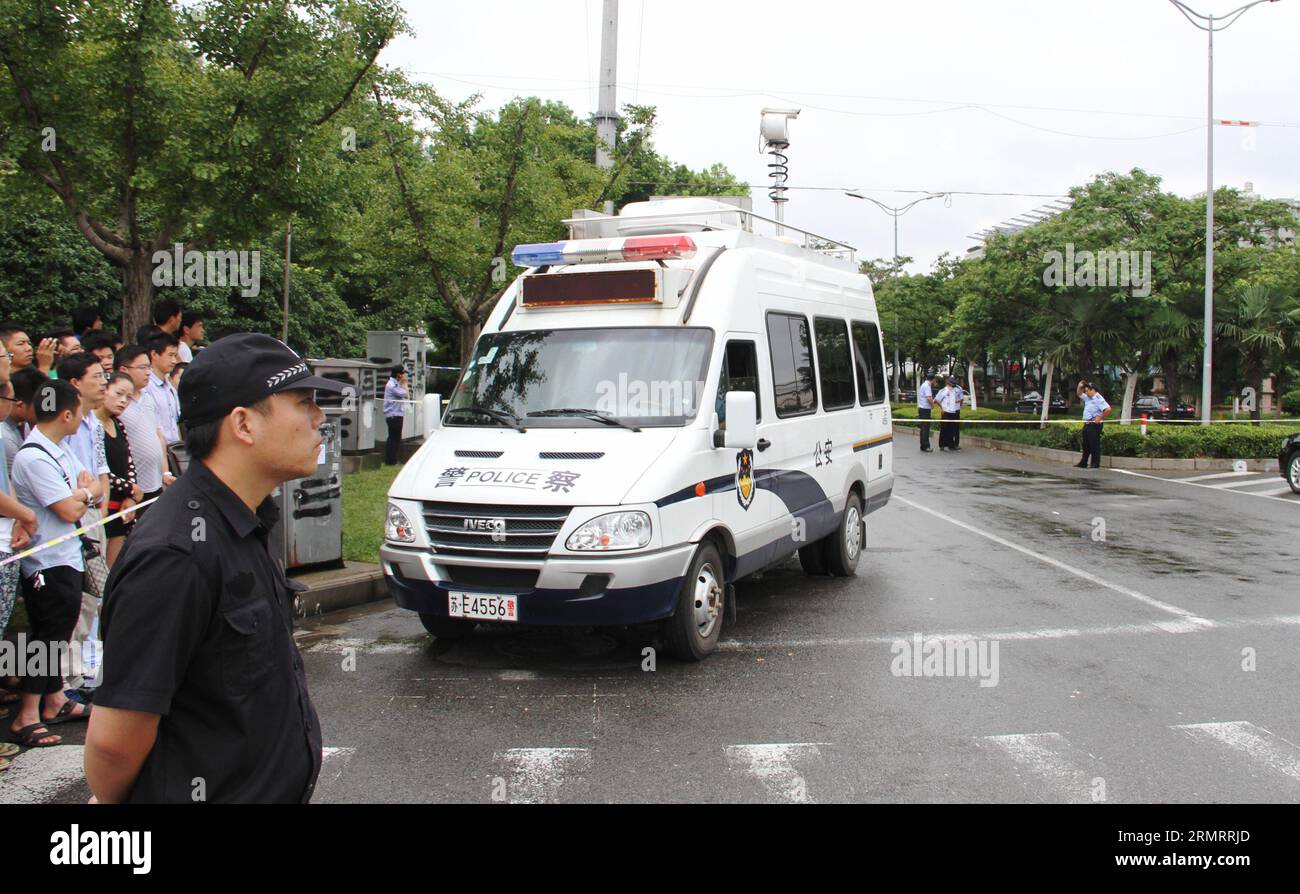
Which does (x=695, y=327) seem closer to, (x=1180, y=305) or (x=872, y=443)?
(x=872, y=443)

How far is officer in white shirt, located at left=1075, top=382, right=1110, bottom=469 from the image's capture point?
67.2 feet

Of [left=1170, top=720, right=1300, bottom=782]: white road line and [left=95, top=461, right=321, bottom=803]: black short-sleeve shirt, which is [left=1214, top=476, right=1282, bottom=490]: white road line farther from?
[left=95, top=461, right=321, bottom=803]: black short-sleeve shirt

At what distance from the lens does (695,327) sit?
23.0 feet

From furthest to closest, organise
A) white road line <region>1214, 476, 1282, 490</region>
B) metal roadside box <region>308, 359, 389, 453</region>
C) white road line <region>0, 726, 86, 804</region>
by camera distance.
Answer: white road line <region>1214, 476, 1282, 490</region> → metal roadside box <region>308, 359, 389, 453</region> → white road line <region>0, 726, 86, 804</region>

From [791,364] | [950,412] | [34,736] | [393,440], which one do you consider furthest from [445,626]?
[950,412]

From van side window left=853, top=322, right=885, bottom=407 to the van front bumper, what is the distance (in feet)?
14.2

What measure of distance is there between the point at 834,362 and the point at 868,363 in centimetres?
122

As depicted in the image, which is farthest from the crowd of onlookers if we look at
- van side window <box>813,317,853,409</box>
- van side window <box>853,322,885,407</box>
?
van side window <box>853,322,885,407</box>

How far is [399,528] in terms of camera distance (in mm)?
6379

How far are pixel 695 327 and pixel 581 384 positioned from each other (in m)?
0.86

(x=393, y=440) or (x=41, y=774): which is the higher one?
(x=393, y=440)

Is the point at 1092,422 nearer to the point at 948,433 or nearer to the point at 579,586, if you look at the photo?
the point at 948,433
